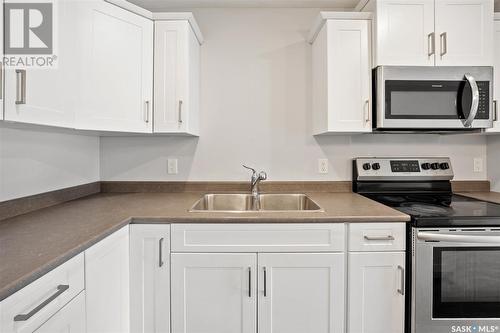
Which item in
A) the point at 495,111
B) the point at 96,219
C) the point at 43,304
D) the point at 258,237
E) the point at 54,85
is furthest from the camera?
the point at 495,111

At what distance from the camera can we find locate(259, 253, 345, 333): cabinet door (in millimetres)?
1584

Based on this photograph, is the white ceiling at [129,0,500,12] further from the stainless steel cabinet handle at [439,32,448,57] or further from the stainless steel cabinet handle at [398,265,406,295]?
the stainless steel cabinet handle at [398,265,406,295]

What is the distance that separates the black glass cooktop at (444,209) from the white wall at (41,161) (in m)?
1.96

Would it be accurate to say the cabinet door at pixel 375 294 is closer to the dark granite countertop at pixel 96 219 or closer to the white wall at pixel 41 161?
the dark granite countertop at pixel 96 219

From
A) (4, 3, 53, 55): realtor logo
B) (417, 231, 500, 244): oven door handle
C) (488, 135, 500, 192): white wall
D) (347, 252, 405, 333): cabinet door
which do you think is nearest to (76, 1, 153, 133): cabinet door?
(4, 3, 53, 55): realtor logo

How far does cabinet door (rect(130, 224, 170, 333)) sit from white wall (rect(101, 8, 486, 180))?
2.75 feet

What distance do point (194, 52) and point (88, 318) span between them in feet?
5.56

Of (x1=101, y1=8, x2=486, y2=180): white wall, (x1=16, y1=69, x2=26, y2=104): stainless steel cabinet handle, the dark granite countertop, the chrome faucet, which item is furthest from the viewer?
(x1=101, y1=8, x2=486, y2=180): white wall

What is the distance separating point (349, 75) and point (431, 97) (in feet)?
1.68

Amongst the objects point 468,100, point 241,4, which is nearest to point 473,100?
point 468,100

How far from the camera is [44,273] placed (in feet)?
3.02

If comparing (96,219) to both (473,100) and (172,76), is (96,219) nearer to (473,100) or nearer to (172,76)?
(172,76)

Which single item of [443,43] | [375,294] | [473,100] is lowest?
[375,294]

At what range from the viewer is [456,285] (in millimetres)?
1528
